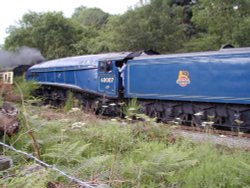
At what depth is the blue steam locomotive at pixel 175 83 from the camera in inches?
457

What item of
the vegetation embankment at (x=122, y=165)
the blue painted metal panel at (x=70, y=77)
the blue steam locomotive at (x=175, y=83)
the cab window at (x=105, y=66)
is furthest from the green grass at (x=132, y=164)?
the blue painted metal panel at (x=70, y=77)

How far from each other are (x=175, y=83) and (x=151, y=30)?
48.6 feet

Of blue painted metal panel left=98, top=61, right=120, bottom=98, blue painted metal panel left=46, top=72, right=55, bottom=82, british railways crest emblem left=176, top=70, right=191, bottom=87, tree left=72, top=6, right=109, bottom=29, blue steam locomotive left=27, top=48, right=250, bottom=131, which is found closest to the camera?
blue steam locomotive left=27, top=48, right=250, bottom=131

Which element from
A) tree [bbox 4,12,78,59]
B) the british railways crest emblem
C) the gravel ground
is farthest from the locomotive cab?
tree [bbox 4,12,78,59]

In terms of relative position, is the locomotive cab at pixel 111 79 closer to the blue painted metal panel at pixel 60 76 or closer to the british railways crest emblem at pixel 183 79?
the british railways crest emblem at pixel 183 79

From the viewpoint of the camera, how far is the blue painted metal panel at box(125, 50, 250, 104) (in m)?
11.4

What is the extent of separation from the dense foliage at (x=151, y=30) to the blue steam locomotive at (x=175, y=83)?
797cm

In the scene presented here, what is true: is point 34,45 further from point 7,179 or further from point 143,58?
point 7,179

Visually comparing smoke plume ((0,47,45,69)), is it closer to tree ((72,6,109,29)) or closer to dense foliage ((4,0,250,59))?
dense foliage ((4,0,250,59))

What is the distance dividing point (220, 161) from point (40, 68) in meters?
17.5

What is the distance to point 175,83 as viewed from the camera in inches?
522

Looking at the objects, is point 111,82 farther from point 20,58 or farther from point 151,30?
point 20,58

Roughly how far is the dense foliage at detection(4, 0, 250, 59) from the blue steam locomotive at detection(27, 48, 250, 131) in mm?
7975

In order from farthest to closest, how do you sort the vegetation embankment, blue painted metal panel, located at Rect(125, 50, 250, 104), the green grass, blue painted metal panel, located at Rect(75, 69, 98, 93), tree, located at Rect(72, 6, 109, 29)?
tree, located at Rect(72, 6, 109, 29) → blue painted metal panel, located at Rect(75, 69, 98, 93) → blue painted metal panel, located at Rect(125, 50, 250, 104) → the green grass → the vegetation embankment
